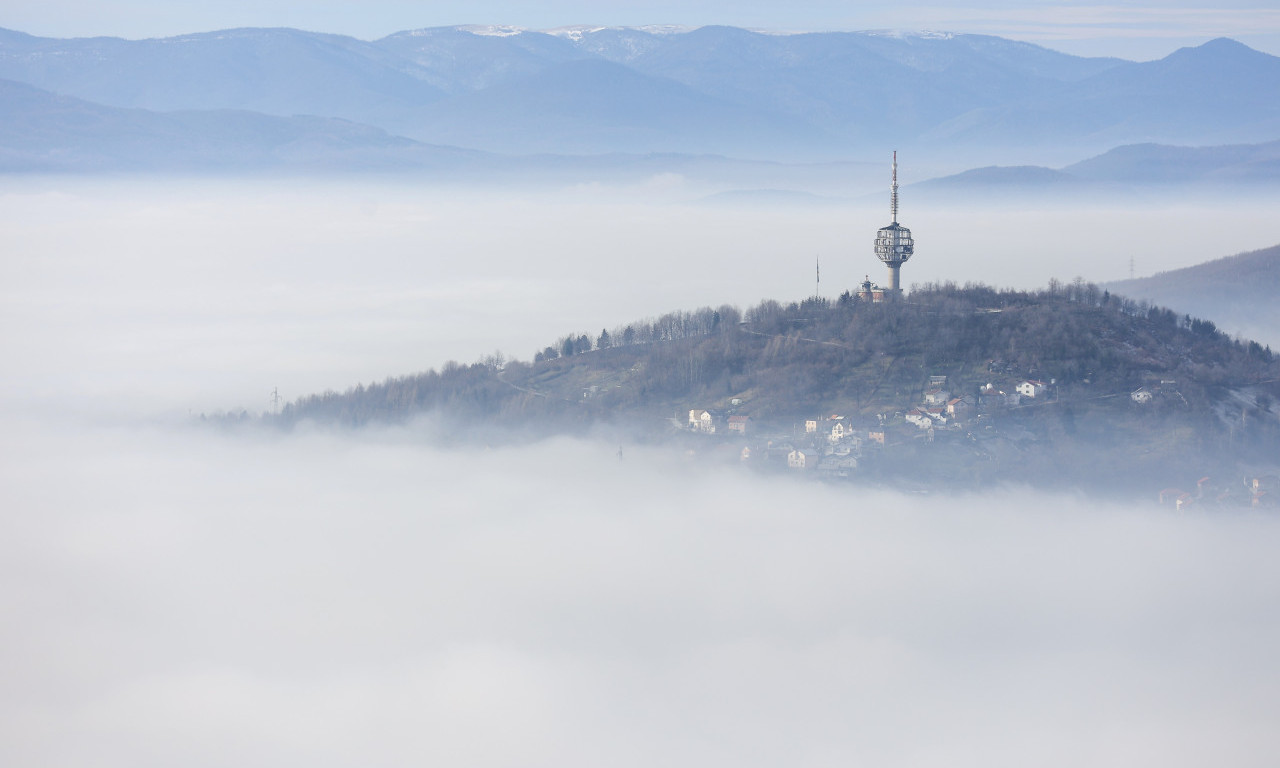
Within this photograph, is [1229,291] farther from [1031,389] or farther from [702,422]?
[702,422]

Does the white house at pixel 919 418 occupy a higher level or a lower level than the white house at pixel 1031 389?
lower

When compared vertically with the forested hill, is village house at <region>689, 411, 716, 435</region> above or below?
below

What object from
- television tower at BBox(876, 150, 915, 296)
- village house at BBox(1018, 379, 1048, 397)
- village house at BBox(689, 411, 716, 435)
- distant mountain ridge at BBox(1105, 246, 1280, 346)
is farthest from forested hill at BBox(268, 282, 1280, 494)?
distant mountain ridge at BBox(1105, 246, 1280, 346)

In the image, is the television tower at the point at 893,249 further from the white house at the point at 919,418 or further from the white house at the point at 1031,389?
the white house at the point at 919,418

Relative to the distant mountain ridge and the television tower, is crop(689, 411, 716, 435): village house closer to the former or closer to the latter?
the television tower

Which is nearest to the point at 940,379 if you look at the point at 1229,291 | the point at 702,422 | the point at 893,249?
the point at 702,422

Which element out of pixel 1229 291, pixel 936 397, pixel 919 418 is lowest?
pixel 919 418

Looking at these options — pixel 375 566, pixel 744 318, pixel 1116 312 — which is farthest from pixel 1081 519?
pixel 375 566

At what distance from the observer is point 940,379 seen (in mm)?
105312

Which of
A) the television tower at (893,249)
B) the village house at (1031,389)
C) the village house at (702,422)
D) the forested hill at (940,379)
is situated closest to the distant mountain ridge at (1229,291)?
the forested hill at (940,379)

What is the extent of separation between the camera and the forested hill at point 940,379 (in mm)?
100125

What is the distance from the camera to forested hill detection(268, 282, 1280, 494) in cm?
10012

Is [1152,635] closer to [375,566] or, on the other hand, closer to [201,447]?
[375,566]

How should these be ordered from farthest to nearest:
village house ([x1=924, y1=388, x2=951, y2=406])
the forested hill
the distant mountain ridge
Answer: the distant mountain ridge
village house ([x1=924, y1=388, x2=951, y2=406])
the forested hill
